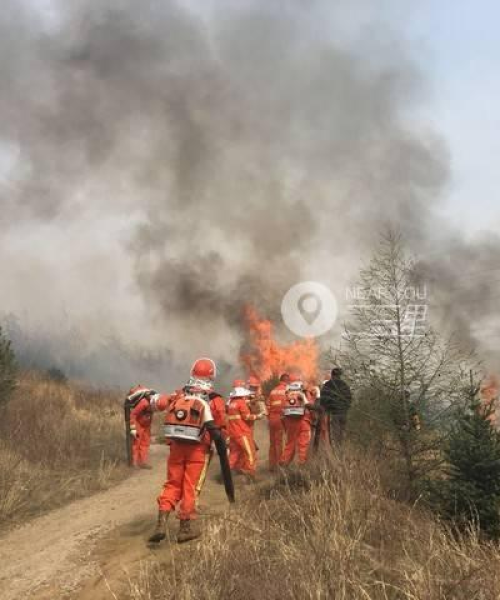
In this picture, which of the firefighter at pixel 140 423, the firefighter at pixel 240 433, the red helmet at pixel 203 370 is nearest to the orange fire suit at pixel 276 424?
the firefighter at pixel 240 433

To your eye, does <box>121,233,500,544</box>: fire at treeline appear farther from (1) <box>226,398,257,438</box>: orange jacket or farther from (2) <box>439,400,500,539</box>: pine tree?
(1) <box>226,398,257,438</box>: orange jacket

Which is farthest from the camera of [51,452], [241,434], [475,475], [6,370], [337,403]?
[6,370]

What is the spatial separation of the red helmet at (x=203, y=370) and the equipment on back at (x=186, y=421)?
39cm

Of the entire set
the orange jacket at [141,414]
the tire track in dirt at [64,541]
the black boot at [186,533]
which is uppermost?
the orange jacket at [141,414]

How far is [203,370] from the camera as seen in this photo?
19.3ft

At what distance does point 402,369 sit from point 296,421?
3.84 metres

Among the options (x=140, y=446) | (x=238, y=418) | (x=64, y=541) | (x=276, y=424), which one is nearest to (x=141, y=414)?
(x=140, y=446)

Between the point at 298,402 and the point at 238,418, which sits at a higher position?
the point at 298,402

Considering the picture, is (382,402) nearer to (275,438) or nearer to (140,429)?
(275,438)

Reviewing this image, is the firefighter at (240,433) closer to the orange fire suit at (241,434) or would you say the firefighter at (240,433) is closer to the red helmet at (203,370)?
the orange fire suit at (241,434)

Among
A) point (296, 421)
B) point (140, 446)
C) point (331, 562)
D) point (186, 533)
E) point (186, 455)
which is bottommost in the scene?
point (186, 533)

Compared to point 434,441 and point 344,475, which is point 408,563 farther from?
point 434,441

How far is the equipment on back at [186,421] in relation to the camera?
5.41 meters

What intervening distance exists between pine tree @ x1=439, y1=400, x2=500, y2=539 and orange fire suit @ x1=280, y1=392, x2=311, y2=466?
4.33 metres
